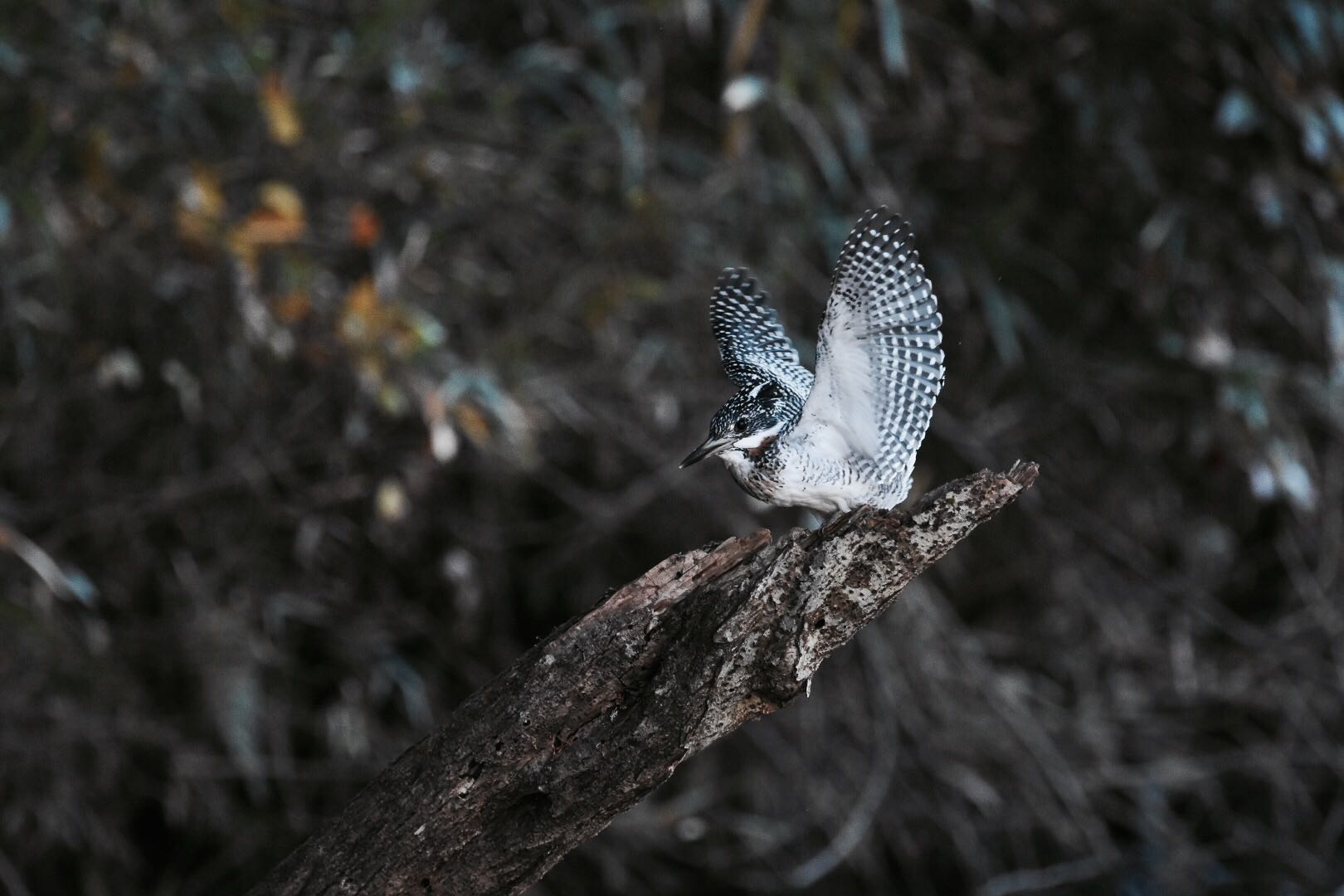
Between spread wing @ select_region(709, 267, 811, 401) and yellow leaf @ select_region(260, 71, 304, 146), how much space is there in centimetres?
99

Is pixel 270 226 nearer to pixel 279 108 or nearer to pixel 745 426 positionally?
pixel 279 108

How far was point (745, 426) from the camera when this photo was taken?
2.01 m

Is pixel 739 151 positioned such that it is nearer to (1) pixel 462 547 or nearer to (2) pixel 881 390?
(1) pixel 462 547

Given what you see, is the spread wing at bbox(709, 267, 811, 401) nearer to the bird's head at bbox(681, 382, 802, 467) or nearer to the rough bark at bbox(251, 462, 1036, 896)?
the bird's head at bbox(681, 382, 802, 467)

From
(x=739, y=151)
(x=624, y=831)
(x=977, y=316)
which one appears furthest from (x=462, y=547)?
(x=977, y=316)

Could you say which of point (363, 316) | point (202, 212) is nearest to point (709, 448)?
point (363, 316)

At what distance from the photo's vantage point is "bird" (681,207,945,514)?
199 centimetres

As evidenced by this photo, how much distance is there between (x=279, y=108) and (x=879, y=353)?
1530 millimetres

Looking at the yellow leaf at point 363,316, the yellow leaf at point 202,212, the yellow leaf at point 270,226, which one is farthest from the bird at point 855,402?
the yellow leaf at point 202,212

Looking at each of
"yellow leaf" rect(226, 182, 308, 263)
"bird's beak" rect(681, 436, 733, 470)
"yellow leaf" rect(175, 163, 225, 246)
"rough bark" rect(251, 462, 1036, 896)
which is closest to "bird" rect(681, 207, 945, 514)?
"bird's beak" rect(681, 436, 733, 470)

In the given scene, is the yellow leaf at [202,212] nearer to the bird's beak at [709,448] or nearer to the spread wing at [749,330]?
the spread wing at [749,330]

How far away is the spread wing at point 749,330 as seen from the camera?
2.47m

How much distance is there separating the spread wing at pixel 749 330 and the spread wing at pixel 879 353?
1.12 ft

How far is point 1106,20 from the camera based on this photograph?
400 centimetres
